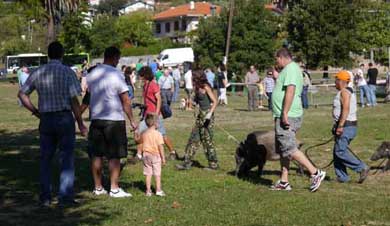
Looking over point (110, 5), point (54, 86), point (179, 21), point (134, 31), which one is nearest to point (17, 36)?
point (134, 31)

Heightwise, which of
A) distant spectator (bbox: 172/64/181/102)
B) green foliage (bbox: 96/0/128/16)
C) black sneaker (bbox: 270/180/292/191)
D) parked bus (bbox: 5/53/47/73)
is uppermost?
green foliage (bbox: 96/0/128/16)

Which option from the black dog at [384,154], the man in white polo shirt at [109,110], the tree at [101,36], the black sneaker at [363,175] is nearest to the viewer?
the man in white polo shirt at [109,110]

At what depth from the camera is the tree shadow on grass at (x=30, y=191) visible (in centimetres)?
823

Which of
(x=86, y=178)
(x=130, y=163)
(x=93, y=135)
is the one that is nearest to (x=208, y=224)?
(x=93, y=135)

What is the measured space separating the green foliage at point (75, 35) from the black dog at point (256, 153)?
60026mm

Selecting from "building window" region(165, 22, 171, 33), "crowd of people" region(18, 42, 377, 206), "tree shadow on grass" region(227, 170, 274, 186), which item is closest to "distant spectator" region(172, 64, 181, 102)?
"tree shadow on grass" region(227, 170, 274, 186)

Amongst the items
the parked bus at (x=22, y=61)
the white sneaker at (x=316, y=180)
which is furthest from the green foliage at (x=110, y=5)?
the white sneaker at (x=316, y=180)

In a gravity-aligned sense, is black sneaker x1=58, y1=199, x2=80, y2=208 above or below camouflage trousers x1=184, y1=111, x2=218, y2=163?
below

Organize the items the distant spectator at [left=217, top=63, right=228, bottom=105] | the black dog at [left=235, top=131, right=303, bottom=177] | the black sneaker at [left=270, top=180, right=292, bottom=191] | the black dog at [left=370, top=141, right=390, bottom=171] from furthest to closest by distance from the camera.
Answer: the distant spectator at [left=217, top=63, right=228, bottom=105], the black dog at [left=370, top=141, right=390, bottom=171], the black dog at [left=235, top=131, right=303, bottom=177], the black sneaker at [left=270, top=180, right=292, bottom=191]

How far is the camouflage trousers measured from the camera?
478 inches

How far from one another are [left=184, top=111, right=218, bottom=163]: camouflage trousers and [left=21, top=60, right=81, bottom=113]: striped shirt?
143 inches

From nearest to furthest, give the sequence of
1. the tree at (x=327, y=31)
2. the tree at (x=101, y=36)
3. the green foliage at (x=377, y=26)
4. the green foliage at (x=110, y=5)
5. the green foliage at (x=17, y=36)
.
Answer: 1. the tree at (x=327, y=31)
2. the green foliage at (x=377, y=26)
3. the tree at (x=101, y=36)
4. the green foliage at (x=17, y=36)
5. the green foliage at (x=110, y=5)

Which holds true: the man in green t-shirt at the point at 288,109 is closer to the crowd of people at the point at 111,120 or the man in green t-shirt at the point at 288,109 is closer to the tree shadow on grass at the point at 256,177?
the crowd of people at the point at 111,120

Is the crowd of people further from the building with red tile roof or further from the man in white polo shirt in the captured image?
the building with red tile roof
